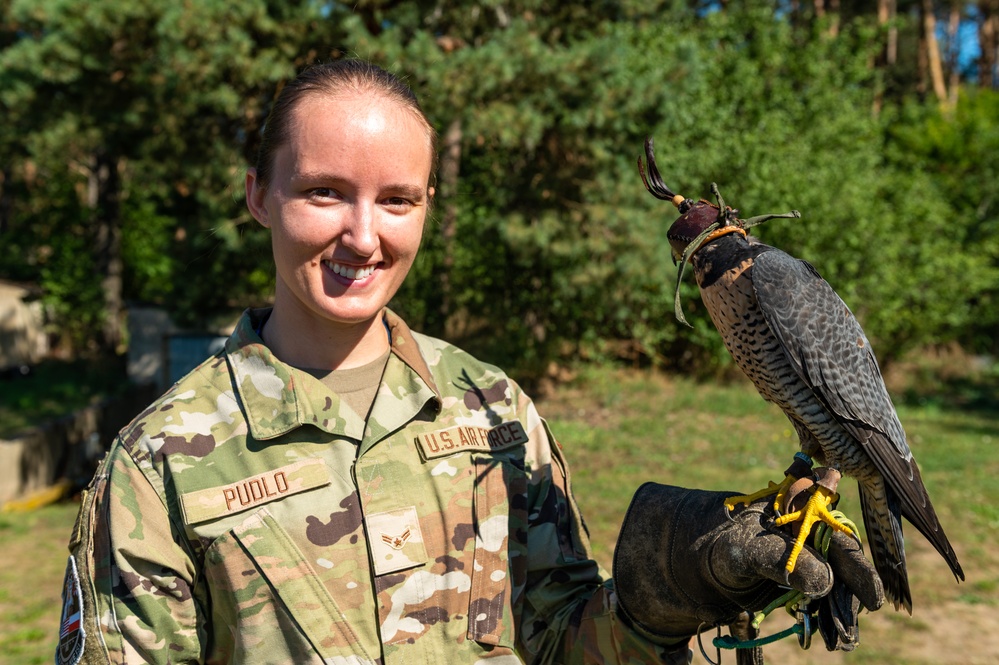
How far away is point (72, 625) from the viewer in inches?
56.4

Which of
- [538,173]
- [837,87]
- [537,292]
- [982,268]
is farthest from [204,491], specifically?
[982,268]

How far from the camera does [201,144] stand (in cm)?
895

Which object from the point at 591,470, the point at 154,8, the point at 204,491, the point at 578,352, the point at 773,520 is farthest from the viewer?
the point at 578,352

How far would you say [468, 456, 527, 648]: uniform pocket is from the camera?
1647 millimetres

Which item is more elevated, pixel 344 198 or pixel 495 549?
pixel 344 198

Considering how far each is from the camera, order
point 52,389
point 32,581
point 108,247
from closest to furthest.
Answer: point 32,581, point 52,389, point 108,247

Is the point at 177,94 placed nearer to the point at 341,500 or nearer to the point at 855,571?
the point at 341,500

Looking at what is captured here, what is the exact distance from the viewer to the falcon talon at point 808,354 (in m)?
2.02

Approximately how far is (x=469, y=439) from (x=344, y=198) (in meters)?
0.58

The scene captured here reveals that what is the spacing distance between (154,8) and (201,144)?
164 centimetres

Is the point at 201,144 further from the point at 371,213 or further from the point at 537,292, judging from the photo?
the point at 371,213

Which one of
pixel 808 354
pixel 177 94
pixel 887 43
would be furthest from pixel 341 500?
pixel 887 43

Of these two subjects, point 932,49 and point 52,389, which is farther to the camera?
point 932,49

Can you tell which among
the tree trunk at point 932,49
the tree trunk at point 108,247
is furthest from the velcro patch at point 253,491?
the tree trunk at point 932,49
